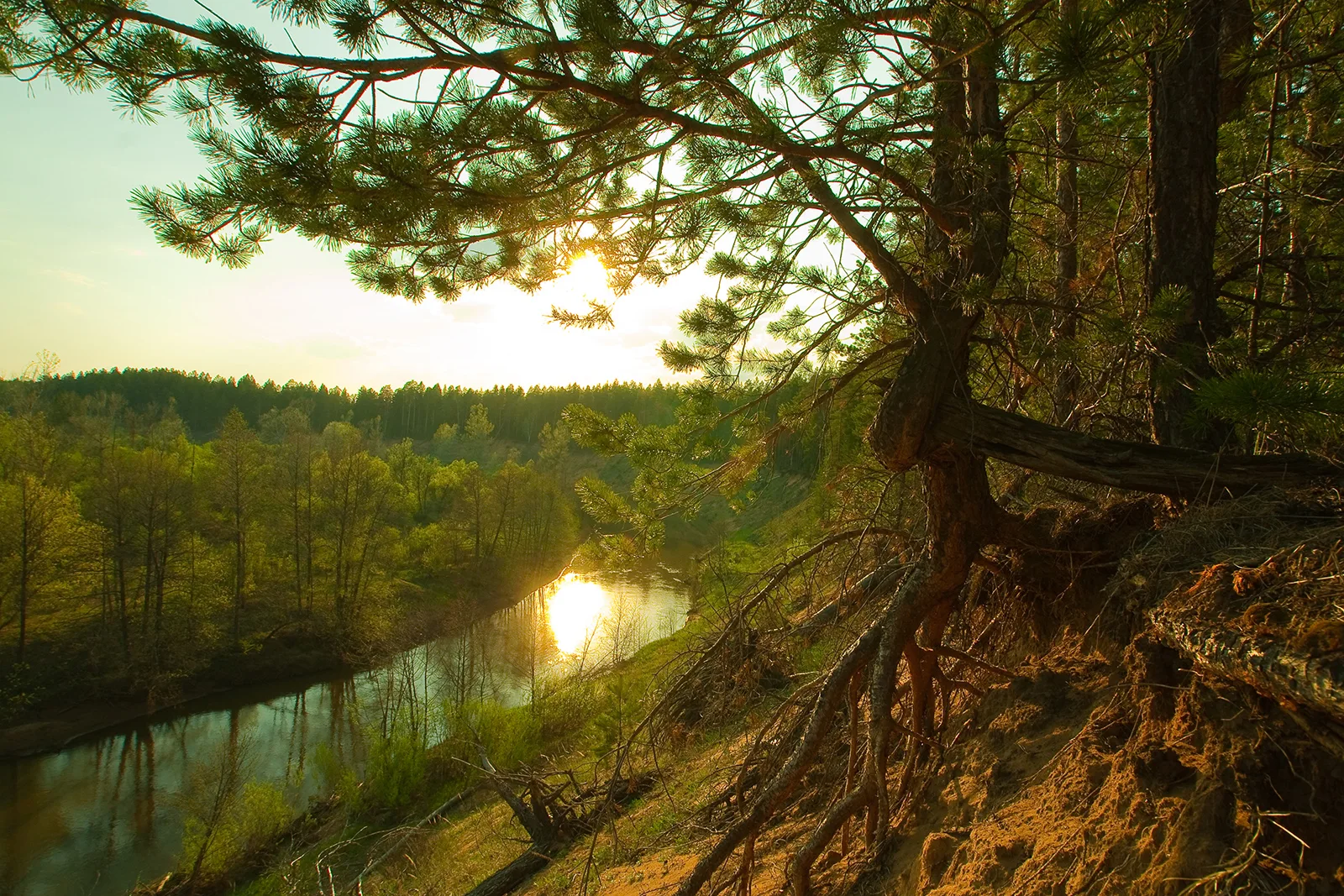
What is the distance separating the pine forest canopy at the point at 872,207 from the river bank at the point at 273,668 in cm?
1042

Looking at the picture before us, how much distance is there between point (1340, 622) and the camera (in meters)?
1.60

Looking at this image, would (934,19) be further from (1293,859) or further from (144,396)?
(144,396)

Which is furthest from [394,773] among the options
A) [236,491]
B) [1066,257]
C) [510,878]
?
[236,491]

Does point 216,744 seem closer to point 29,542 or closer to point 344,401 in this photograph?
point 29,542

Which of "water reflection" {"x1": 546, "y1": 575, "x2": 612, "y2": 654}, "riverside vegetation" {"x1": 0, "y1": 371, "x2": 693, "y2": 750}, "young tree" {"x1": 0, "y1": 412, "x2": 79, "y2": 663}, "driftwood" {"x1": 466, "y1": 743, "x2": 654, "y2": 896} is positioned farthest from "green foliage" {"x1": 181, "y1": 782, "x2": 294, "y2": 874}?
"young tree" {"x1": 0, "y1": 412, "x2": 79, "y2": 663}

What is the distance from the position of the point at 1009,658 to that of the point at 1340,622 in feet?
7.02

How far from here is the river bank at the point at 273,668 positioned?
17266 mm

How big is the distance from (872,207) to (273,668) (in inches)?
976

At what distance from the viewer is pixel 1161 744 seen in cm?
213

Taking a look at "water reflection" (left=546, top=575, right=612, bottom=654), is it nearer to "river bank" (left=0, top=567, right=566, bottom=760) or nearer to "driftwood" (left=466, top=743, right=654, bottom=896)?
"river bank" (left=0, top=567, right=566, bottom=760)

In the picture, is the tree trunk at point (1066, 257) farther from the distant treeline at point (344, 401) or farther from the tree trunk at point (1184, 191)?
the distant treeline at point (344, 401)

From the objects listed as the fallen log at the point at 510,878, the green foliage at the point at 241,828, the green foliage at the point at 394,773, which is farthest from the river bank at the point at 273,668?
the green foliage at the point at 241,828

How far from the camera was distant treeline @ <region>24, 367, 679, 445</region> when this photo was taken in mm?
77688

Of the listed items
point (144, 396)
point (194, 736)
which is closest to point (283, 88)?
point (194, 736)
